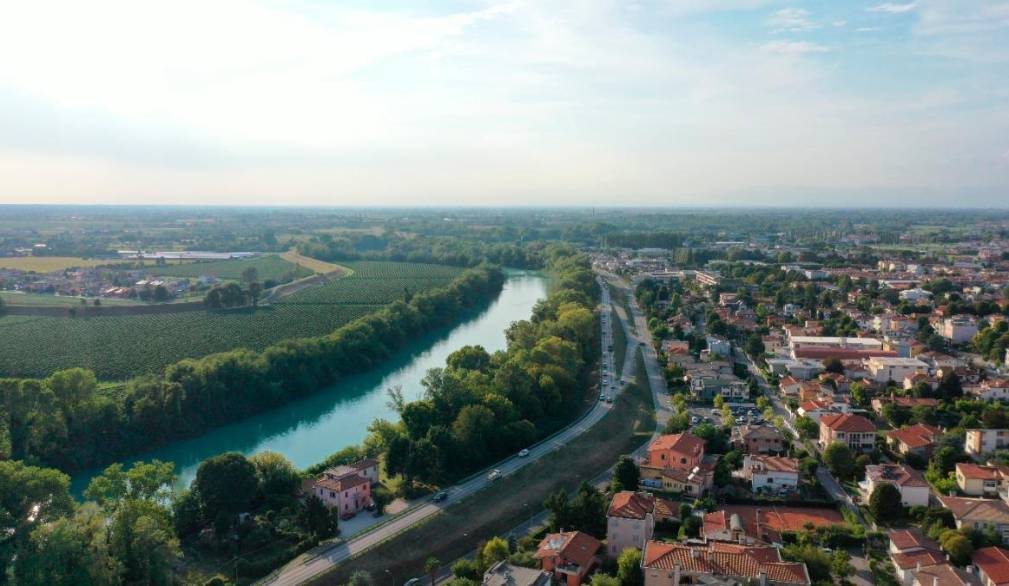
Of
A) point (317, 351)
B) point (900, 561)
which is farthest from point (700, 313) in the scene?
point (900, 561)

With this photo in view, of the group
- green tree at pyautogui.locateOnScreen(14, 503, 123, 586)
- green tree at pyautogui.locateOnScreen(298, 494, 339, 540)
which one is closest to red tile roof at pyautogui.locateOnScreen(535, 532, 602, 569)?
green tree at pyautogui.locateOnScreen(298, 494, 339, 540)

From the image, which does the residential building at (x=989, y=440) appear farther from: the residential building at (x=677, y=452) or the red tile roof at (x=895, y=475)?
the residential building at (x=677, y=452)

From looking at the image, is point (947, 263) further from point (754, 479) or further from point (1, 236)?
point (1, 236)

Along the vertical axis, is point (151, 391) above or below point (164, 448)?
above

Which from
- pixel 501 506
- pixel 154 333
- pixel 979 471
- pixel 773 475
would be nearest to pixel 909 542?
Answer: pixel 773 475

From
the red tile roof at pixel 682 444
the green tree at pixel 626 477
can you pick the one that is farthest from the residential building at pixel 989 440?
the green tree at pixel 626 477

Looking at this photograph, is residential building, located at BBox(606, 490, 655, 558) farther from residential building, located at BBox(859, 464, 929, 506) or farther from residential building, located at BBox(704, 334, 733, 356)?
residential building, located at BBox(704, 334, 733, 356)

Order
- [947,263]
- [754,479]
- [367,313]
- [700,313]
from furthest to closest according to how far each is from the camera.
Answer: [947,263], [700,313], [367,313], [754,479]
